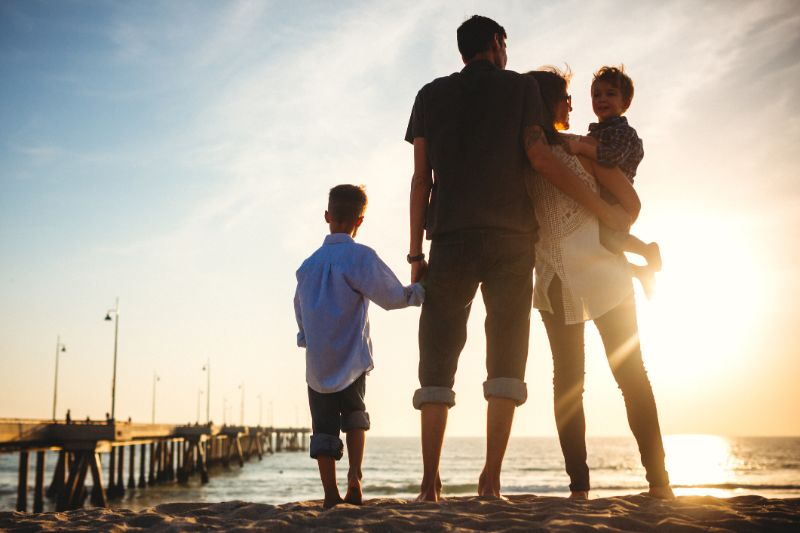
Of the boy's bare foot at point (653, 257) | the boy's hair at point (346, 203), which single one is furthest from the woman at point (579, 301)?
the boy's hair at point (346, 203)

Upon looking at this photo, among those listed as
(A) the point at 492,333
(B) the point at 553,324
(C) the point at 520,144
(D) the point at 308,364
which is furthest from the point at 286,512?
(C) the point at 520,144

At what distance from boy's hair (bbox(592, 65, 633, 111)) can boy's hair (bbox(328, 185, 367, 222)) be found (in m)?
1.44

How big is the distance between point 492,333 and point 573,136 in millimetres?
1143

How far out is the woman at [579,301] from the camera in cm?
349

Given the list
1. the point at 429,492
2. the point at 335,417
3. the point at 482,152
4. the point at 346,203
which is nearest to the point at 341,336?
the point at 335,417

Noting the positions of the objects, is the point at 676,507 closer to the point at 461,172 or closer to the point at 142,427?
the point at 461,172

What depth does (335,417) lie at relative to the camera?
3.56m

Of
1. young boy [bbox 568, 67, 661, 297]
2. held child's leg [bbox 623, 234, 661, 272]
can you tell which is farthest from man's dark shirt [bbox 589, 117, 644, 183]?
held child's leg [bbox 623, 234, 661, 272]

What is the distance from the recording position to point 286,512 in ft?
10.5

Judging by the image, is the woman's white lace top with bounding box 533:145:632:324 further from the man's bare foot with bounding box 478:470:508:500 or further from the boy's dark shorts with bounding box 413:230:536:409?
the man's bare foot with bounding box 478:470:508:500

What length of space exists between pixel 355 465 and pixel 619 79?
2.47 metres

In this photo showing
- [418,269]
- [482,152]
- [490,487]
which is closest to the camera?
[490,487]

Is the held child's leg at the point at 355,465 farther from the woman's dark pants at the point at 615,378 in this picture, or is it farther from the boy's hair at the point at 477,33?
the boy's hair at the point at 477,33

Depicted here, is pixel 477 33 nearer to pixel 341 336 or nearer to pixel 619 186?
pixel 619 186
